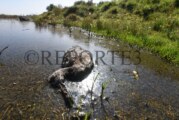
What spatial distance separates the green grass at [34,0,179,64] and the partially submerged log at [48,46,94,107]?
5.35 metres

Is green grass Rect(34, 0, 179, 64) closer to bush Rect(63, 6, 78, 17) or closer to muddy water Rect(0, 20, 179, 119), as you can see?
muddy water Rect(0, 20, 179, 119)

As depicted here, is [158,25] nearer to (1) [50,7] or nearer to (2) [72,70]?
(2) [72,70]

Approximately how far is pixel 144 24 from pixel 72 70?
15069mm

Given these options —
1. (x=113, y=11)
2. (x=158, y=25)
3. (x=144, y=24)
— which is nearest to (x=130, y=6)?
(x=113, y=11)

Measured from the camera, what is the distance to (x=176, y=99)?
9.63 metres

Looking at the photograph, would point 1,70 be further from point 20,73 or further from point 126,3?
point 126,3

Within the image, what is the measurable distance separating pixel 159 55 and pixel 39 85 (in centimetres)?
883

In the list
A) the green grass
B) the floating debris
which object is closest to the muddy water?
the floating debris

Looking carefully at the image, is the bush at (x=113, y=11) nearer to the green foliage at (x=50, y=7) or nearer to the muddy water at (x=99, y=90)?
the muddy water at (x=99, y=90)

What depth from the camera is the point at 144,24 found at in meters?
24.4

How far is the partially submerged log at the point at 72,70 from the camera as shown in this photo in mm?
9711

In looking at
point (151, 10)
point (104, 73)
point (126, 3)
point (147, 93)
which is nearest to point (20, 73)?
point (104, 73)

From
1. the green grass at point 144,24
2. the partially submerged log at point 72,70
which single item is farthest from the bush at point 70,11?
the partially submerged log at point 72,70

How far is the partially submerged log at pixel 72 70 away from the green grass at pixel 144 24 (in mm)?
5348
